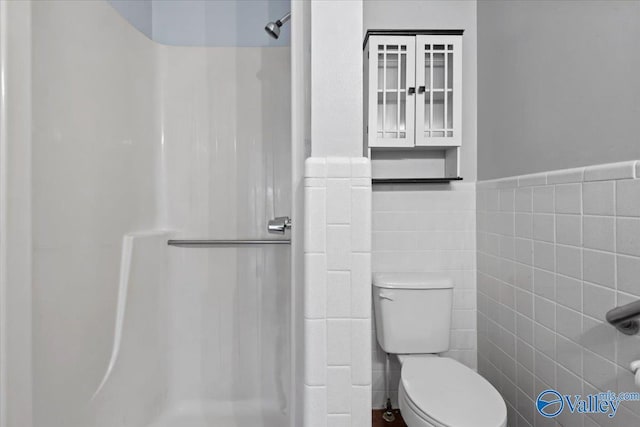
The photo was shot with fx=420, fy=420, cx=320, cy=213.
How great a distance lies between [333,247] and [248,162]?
1.08 meters

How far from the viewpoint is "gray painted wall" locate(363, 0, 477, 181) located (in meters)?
2.10

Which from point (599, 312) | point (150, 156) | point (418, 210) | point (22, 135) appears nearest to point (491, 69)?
point (418, 210)

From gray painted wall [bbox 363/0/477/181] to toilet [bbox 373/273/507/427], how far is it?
0.63 metres

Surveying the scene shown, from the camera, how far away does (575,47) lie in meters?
1.37

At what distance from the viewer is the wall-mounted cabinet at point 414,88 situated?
1.95m

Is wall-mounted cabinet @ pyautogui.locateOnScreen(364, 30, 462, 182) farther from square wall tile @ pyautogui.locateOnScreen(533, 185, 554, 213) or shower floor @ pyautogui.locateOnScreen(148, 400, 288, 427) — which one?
shower floor @ pyautogui.locateOnScreen(148, 400, 288, 427)

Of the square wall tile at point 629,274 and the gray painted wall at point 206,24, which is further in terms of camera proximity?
the gray painted wall at point 206,24

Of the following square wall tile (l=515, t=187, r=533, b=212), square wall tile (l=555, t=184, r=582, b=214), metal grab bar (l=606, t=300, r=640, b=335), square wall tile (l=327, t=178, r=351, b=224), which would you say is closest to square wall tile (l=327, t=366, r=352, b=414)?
square wall tile (l=327, t=178, r=351, b=224)

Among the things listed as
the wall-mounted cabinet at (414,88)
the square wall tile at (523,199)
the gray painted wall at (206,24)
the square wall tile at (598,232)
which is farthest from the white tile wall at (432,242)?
the gray painted wall at (206,24)

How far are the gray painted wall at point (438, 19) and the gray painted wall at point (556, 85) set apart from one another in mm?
53

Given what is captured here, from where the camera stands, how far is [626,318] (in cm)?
101

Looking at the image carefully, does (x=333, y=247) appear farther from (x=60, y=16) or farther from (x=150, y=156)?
(x=150, y=156)

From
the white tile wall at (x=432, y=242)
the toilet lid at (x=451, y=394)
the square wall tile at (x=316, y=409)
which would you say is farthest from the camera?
the white tile wall at (x=432, y=242)

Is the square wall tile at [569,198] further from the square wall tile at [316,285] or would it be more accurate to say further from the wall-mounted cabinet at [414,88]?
the square wall tile at [316,285]
